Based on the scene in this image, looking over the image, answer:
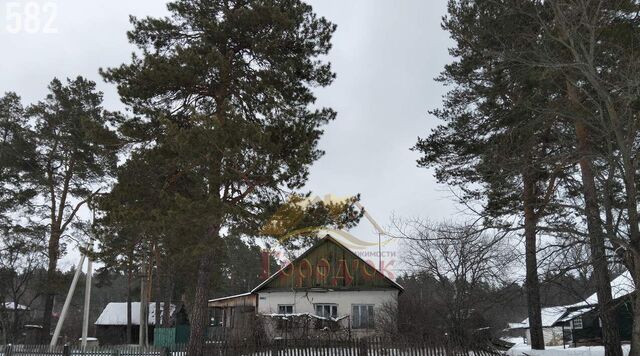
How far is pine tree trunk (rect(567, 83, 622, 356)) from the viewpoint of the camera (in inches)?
455

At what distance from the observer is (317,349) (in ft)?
54.0

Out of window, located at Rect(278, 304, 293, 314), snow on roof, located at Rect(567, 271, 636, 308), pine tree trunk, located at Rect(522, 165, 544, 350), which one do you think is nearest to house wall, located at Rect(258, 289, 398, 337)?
window, located at Rect(278, 304, 293, 314)

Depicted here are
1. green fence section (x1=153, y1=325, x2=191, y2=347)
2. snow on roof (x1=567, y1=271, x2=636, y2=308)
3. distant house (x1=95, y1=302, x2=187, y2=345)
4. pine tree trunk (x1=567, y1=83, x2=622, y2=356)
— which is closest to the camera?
pine tree trunk (x1=567, y1=83, x2=622, y2=356)

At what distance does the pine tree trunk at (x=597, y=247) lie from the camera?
1155cm

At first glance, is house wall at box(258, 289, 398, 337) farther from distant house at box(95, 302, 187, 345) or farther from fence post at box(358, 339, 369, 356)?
distant house at box(95, 302, 187, 345)

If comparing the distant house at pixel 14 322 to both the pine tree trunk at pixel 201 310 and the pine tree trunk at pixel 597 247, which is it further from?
the pine tree trunk at pixel 597 247

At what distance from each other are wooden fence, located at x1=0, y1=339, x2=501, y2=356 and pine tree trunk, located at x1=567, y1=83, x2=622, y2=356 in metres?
3.97

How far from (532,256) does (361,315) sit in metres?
14.2

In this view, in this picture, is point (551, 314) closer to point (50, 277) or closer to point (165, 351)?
point (165, 351)

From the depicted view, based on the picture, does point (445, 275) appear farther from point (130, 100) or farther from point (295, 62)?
point (130, 100)

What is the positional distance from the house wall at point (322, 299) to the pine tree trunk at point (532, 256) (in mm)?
9554

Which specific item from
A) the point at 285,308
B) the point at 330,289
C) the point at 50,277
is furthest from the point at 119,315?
the point at 330,289

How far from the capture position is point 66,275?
1111 inches

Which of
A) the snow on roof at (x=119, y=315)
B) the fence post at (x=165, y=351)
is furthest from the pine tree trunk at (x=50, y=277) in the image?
the snow on roof at (x=119, y=315)
